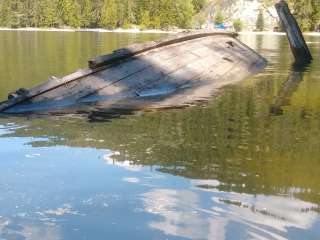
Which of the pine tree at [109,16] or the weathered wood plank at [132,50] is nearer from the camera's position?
the weathered wood plank at [132,50]

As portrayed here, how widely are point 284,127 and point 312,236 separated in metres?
5.38

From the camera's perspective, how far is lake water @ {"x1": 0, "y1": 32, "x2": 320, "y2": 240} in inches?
220

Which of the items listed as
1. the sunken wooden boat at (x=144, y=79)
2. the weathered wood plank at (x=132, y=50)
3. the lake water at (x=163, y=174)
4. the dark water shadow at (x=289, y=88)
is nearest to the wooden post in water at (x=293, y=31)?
the dark water shadow at (x=289, y=88)

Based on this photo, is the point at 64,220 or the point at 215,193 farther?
the point at 215,193

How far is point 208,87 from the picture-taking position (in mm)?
17203

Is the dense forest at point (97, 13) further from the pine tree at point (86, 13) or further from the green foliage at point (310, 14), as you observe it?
the green foliage at point (310, 14)

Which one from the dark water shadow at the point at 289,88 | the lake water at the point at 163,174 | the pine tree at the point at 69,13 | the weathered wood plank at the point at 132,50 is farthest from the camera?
the pine tree at the point at 69,13

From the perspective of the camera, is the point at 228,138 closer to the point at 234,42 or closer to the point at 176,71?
the point at 176,71

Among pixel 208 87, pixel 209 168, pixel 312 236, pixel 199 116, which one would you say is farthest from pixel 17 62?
pixel 312 236

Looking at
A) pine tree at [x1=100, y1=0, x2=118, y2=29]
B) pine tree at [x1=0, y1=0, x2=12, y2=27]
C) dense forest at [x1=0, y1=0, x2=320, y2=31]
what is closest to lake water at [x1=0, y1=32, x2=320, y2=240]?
dense forest at [x1=0, y1=0, x2=320, y2=31]

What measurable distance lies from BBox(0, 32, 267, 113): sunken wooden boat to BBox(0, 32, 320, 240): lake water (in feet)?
3.75

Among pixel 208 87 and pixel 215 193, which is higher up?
pixel 208 87

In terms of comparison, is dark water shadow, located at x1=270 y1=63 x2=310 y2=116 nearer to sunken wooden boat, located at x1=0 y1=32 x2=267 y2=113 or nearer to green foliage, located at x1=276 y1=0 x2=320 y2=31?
sunken wooden boat, located at x1=0 y1=32 x2=267 y2=113

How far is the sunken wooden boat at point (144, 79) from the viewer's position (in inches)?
507
